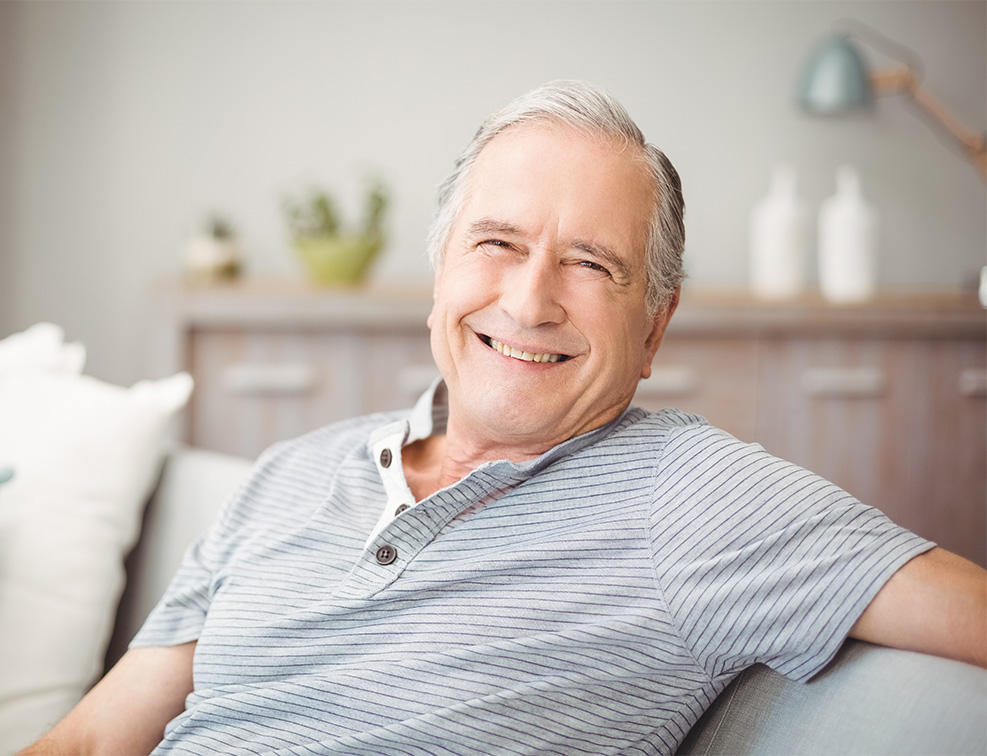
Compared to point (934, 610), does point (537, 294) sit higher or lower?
higher

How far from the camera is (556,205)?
1000mm

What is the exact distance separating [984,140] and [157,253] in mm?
2594

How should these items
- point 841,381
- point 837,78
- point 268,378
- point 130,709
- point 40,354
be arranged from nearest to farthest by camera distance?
point 130,709 → point 40,354 → point 268,378 → point 841,381 → point 837,78

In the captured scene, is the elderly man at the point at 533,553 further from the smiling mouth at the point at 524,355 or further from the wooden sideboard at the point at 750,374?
the wooden sideboard at the point at 750,374

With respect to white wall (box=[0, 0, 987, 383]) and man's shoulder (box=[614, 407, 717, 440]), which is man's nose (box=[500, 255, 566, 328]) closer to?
man's shoulder (box=[614, 407, 717, 440])

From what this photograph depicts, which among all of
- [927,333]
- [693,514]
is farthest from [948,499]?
[693,514]

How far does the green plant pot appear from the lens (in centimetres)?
251

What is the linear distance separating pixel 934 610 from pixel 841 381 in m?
1.91

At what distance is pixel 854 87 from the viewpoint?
289 cm

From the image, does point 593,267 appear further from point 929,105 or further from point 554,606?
point 929,105

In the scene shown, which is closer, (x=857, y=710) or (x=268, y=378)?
(x=857, y=710)

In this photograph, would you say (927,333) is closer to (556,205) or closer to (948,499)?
(948,499)

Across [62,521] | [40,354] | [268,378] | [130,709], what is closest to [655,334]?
[130,709]

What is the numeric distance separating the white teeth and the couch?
38 centimetres
